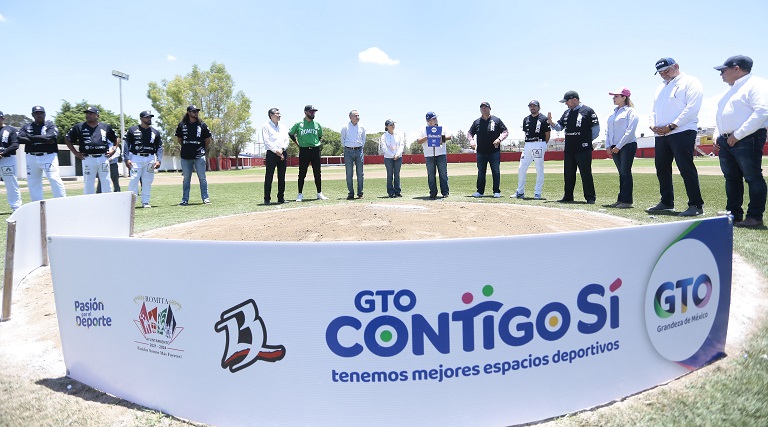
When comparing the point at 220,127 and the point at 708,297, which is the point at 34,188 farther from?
the point at 220,127

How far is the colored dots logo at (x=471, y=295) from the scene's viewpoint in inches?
77.8

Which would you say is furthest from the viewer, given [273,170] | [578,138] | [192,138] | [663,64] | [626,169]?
[192,138]

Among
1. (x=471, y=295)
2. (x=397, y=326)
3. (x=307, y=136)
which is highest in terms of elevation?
(x=307, y=136)

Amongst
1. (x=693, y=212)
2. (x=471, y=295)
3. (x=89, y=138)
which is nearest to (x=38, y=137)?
(x=89, y=138)

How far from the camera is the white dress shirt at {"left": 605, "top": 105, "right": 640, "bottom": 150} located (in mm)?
8188

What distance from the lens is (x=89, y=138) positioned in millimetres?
9414

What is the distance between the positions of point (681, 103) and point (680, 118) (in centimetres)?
26

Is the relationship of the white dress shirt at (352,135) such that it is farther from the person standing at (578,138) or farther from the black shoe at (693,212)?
the black shoe at (693,212)

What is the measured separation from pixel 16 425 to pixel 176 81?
5449cm

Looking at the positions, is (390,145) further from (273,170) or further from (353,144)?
(273,170)

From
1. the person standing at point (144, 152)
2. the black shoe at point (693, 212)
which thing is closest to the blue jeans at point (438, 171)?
the black shoe at point (693, 212)

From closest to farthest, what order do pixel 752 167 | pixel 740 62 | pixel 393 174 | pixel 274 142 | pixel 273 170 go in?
pixel 752 167 < pixel 740 62 < pixel 274 142 < pixel 273 170 < pixel 393 174

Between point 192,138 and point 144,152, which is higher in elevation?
point 192,138

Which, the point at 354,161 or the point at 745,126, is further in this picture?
the point at 354,161
